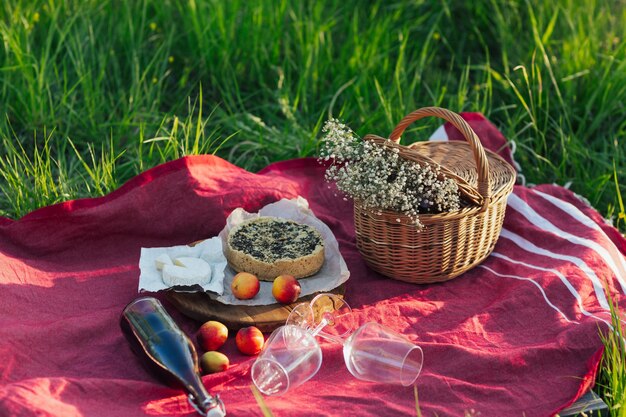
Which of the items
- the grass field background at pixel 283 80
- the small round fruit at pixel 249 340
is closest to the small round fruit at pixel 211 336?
the small round fruit at pixel 249 340

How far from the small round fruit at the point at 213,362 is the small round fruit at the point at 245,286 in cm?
29

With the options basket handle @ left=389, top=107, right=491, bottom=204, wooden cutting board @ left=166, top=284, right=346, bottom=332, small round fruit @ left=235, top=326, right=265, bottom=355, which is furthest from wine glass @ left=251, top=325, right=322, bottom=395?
basket handle @ left=389, top=107, right=491, bottom=204

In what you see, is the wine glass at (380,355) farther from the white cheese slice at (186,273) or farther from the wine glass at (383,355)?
the white cheese slice at (186,273)

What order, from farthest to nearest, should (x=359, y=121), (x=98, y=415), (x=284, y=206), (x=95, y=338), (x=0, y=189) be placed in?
(x=359, y=121), (x=0, y=189), (x=284, y=206), (x=95, y=338), (x=98, y=415)

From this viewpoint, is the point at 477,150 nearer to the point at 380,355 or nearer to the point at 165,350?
the point at 380,355

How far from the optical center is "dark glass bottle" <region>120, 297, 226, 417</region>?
8.15ft

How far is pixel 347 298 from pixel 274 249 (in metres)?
0.34

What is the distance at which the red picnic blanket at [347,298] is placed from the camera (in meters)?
2.59

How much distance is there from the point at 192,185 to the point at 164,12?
1.61 metres

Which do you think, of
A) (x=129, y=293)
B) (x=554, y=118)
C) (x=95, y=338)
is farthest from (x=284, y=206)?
(x=554, y=118)

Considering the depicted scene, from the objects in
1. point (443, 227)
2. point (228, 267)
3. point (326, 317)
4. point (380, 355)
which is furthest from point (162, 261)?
point (443, 227)

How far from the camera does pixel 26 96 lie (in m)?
4.09

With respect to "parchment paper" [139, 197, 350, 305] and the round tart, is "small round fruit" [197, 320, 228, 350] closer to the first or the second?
"parchment paper" [139, 197, 350, 305]

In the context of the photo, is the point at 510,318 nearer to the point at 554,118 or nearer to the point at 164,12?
the point at 554,118
